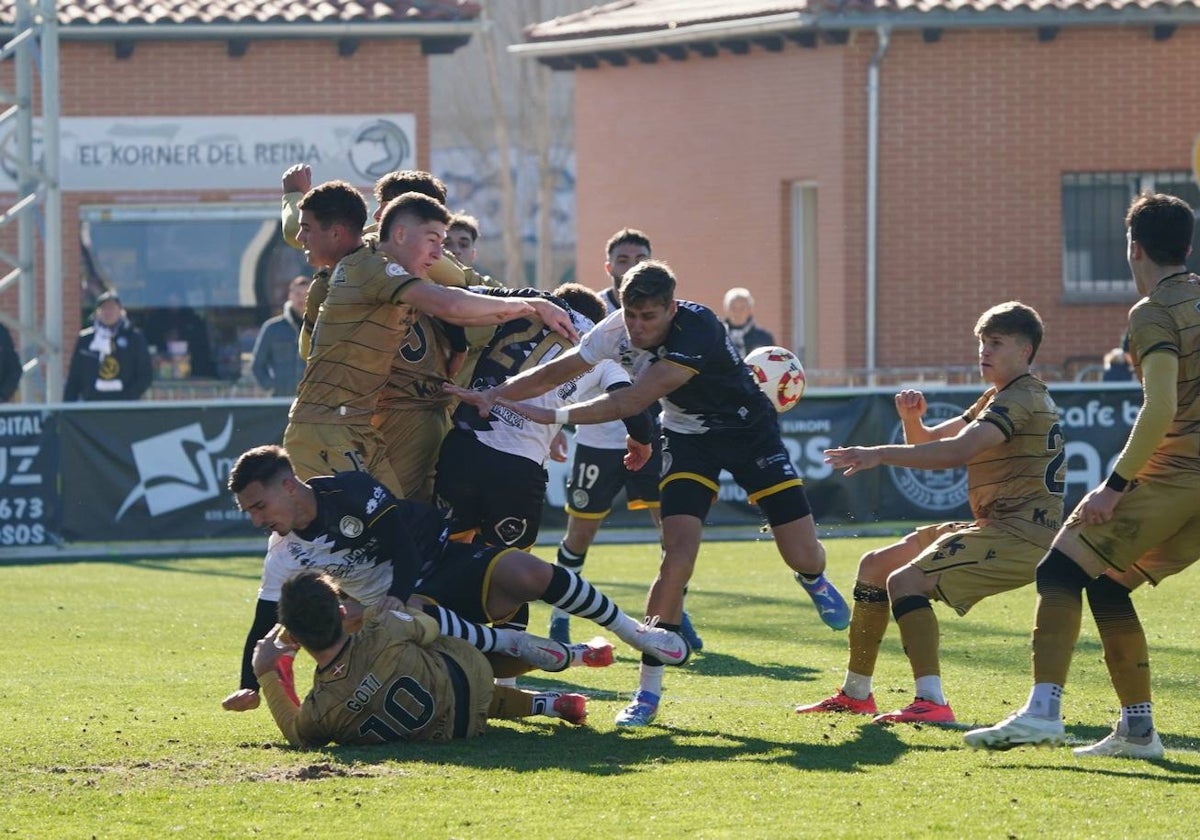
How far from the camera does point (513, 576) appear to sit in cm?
768

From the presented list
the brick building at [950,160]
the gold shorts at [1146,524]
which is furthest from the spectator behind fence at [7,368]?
the gold shorts at [1146,524]

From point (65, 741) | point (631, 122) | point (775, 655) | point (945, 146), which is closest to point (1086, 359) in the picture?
point (945, 146)

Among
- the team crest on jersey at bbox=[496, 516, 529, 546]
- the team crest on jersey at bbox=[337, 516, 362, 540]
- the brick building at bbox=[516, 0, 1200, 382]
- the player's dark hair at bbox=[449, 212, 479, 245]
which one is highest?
the brick building at bbox=[516, 0, 1200, 382]

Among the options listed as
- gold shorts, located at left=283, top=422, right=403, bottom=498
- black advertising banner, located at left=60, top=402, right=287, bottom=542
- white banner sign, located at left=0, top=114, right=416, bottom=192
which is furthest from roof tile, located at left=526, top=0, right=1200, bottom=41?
gold shorts, located at left=283, top=422, right=403, bottom=498

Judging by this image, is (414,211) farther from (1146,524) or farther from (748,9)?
(748,9)

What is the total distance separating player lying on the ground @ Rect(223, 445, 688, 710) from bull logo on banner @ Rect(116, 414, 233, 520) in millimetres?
8171

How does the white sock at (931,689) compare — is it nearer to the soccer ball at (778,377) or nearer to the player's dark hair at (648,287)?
the player's dark hair at (648,287)

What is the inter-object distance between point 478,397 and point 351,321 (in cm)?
63

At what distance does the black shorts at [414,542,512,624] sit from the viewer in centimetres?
773

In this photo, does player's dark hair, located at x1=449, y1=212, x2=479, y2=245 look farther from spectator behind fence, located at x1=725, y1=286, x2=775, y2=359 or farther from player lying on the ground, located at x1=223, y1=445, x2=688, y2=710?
spectator behind fence, located at x1=725, y1=286, x2=775, y2=359

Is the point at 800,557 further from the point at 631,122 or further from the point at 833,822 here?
the point at 631,122

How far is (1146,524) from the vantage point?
6.71 meters

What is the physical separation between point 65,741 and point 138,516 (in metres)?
8.67

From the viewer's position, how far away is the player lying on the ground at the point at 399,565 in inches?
281
